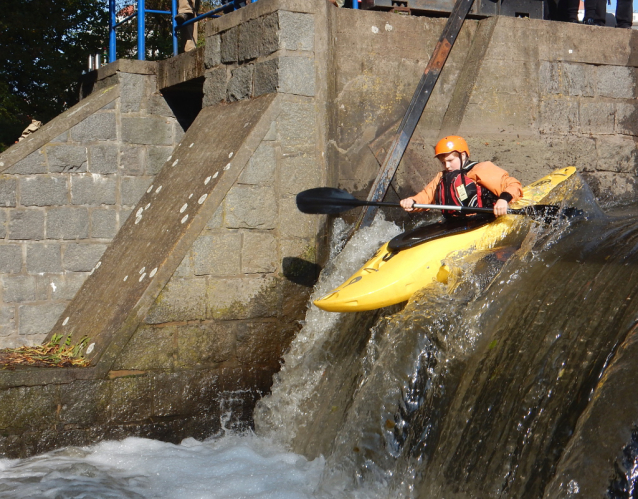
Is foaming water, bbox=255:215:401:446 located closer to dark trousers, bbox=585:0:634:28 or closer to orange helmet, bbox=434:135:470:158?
orange helmet, bbox=434:135:470:158

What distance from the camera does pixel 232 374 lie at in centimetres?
542

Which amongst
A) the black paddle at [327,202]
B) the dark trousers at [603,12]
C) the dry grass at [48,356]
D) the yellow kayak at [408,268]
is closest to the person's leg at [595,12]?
the dark trousers at [603,12]

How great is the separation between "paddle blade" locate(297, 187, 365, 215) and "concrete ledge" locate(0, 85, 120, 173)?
303cm

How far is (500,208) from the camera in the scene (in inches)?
183

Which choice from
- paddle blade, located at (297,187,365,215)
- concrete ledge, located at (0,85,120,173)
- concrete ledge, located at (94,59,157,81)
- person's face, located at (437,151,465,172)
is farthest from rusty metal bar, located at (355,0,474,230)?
concrete ledge, located at (0,85,120,173)

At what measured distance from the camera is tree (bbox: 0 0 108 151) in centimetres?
991

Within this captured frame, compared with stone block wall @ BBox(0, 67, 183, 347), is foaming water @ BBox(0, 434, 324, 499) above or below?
below

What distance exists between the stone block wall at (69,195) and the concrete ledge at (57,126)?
0.4 inches

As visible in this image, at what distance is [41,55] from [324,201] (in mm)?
6643

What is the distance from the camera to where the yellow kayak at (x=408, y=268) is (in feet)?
15.0

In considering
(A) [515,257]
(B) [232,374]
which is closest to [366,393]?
(A) [515,257]

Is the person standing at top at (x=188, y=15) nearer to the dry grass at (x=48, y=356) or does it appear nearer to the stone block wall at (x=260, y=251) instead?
the stone block wall at (x=260, y=251)

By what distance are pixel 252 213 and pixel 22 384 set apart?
6.41 ft

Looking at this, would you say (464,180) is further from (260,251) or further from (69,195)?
(69,195)
